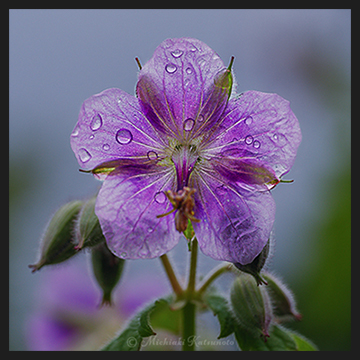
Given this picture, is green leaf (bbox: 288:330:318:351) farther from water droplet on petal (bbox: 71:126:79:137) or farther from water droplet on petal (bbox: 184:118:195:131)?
water droplet on petal (bbox: 71:126:79:137)

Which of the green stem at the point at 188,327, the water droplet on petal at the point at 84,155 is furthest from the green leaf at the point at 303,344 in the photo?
the water droplet on petal at the point at 84,155

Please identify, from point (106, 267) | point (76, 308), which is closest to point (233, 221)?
point (106, 267)

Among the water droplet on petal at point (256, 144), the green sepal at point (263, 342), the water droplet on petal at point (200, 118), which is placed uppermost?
the water droplet on petal at point (200, 118)

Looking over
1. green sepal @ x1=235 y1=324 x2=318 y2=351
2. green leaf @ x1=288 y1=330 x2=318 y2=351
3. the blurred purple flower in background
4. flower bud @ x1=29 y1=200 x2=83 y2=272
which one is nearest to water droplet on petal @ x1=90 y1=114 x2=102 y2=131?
flower bud @ x1=29 y1=200 x2=83 y2=272

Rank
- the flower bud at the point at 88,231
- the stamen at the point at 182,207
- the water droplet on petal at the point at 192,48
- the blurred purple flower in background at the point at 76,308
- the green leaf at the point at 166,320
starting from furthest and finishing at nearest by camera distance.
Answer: the blurred purple flower in background at the point at 76,308
the green leaf at the point at 166,320
the flower bud at the point at 88,231
the water droplet on petal at the point at 192,48
the stamen at the point at 182,207

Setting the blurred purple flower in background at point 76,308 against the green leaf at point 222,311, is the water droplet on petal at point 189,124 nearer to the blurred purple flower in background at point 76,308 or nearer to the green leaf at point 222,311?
the green leaf at point 222,311

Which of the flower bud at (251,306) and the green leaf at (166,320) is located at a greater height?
the flower bud at (251,306)
